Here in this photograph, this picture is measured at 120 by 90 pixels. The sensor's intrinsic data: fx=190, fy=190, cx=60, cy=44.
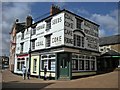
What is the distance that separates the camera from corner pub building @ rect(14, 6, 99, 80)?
2078cm

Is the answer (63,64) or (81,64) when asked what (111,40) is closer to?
(81,64)

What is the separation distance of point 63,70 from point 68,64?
0.86m

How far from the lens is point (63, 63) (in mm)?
21188

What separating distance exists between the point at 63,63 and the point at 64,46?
7.23ft

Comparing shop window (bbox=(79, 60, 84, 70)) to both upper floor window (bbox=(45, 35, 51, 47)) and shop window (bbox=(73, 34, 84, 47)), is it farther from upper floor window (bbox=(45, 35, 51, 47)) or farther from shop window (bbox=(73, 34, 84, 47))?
upper floor window (bbox=(45, 35, 51, 47))

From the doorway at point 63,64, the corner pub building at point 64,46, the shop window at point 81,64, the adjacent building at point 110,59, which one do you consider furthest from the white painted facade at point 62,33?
the adjacent building at point 110,59

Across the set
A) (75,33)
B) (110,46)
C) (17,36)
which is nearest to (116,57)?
(110,46)

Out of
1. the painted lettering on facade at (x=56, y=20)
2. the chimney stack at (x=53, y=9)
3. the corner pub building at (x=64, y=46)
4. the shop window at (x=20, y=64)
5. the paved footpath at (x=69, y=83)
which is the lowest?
the paved footpath at (x=69, y=83)

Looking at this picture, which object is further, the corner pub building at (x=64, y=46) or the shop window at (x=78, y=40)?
the shop window at (x=78, y=40)

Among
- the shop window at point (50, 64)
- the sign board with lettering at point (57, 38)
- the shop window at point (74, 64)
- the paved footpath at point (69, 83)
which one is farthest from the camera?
the shop window at point (50, 64)

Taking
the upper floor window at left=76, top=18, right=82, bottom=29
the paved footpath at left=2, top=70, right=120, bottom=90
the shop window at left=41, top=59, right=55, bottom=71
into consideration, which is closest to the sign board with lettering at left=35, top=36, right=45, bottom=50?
the shop window at left=41, top=59, right=55, bottom=71

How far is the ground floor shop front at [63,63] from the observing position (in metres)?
20.7

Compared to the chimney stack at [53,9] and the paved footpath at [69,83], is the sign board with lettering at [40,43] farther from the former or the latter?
the paved footpath at [69,83]

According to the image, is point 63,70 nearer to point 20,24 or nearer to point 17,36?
point 17,36
